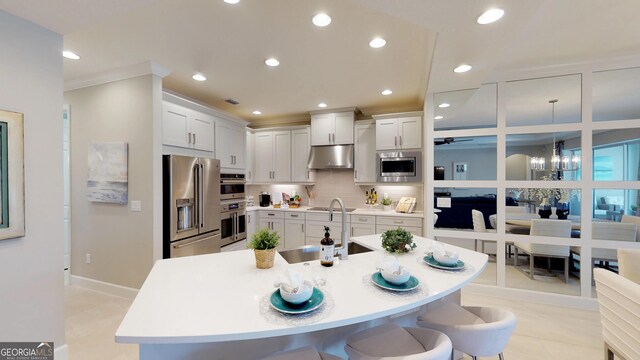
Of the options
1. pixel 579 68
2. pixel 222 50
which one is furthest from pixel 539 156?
pixel 222 50

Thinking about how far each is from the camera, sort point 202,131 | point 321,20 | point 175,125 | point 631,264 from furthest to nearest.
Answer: point 202,131 < point 175,125 < point 321,20 < point 631,264

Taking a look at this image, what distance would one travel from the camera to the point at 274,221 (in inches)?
183

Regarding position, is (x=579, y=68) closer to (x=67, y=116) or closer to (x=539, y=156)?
(x=539, y=156)

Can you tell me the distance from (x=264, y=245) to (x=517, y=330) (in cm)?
254

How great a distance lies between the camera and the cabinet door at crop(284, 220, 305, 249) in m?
4.45

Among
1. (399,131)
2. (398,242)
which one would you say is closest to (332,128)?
(399,131)

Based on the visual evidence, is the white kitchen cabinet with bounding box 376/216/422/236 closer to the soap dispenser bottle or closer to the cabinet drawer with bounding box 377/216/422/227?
the cabinet drawer with bounding box 377/216/422/227

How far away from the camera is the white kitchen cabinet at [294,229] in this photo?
445cm

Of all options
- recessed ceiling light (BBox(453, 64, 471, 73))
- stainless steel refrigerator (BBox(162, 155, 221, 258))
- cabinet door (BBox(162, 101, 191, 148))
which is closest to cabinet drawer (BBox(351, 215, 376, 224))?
stainless steel refrigerator (BBox(162, 155, 221, 258))

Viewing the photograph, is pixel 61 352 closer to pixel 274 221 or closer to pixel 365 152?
pixel 274 221

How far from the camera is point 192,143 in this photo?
11.6 feet

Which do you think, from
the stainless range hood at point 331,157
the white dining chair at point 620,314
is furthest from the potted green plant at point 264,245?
the stainless range hood at point 331,157

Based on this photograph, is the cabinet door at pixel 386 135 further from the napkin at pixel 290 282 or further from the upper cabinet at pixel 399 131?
the napkin at pixel 290 282

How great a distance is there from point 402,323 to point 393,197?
2.86 meters
